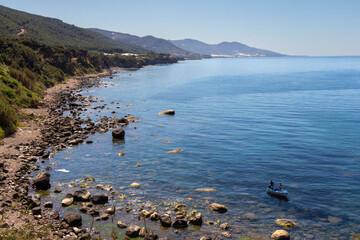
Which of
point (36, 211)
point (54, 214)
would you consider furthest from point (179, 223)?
point (36, 211)

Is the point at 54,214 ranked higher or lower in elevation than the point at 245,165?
lower

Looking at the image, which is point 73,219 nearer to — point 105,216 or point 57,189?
point 105,216

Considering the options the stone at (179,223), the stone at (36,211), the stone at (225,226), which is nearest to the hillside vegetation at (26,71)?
the stone at (36,211)

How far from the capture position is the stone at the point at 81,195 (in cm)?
3041

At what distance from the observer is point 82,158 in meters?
44.4

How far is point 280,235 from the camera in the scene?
960 inches

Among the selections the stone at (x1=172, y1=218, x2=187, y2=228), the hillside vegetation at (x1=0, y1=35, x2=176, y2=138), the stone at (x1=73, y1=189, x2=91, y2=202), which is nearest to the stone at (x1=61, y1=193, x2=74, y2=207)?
the stone at (x1=73, y1=189, x2=91, y2=202)

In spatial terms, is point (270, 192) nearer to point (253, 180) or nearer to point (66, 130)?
point (253, 180)

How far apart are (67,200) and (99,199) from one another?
3.38 meters

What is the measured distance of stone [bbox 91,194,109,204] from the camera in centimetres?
3008

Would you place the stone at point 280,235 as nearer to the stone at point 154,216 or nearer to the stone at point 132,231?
the stone at point 154,216

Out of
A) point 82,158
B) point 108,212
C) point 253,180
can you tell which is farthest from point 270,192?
point 82,158

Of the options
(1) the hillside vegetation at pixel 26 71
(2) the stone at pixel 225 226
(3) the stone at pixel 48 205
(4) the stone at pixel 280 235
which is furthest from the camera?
(1) the hillside vegetation at pixel 26 71

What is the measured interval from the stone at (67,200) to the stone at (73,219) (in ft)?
11.4
